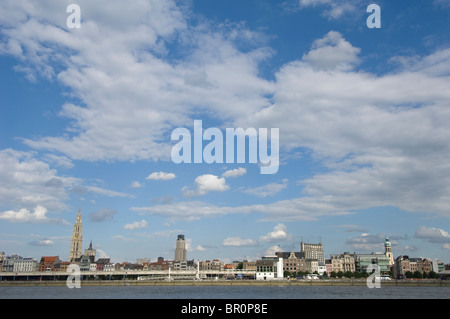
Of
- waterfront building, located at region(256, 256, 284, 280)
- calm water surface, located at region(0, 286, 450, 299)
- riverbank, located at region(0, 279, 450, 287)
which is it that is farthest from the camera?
waterfront building, located at region(256, 256, 284, 280)

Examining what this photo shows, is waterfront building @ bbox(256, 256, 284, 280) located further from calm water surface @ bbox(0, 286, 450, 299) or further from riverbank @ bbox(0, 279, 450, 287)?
calm water surface @ bbox(0, 286, 450, 299)

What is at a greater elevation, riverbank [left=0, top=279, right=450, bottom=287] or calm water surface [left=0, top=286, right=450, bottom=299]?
calm water surface [left=0, top=286, right=450, bottom=299]

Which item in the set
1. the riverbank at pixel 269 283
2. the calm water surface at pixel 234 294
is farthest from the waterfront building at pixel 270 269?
the calm water surface at pixel 234 294

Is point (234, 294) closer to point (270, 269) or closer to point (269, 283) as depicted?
point (269, 283)

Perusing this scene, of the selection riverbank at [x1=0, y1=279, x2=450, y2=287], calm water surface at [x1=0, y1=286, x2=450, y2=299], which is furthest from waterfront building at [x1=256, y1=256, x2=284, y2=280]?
calm water surface at [x1=0, y1=286, x2=450, y2=299]

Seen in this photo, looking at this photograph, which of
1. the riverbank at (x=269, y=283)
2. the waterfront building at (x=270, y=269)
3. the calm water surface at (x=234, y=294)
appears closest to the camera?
the calm water surface at (x=234, y=294)

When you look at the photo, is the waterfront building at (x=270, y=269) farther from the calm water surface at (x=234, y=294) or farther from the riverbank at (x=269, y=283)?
the calm water surface at (x=234, y=294)

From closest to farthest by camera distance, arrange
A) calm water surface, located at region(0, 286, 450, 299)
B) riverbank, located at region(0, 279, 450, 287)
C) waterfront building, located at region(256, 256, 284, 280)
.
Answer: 1. calm water surface, located at region(0, 286, 450, 299)
2. riverbank, located at region(0, 279, 450, 287)
3. waterfront building, located at region(256, 256, 284, 280)

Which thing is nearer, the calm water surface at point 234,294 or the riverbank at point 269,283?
the calm water surface at point 234,294

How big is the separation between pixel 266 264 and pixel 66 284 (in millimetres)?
88442
